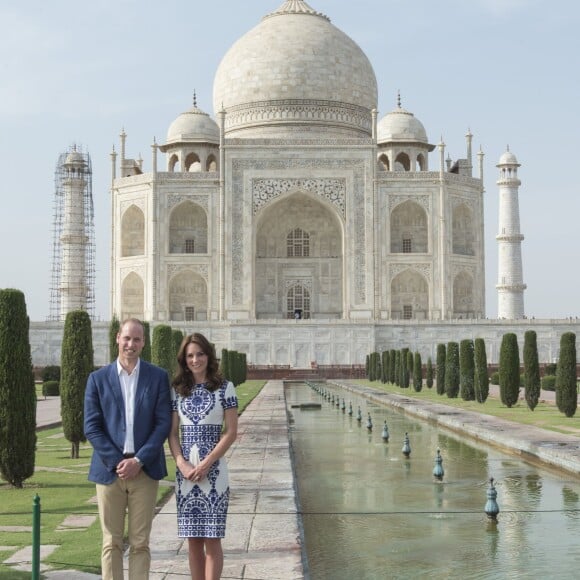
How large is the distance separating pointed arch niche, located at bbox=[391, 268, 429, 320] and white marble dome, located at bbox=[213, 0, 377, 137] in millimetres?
5859

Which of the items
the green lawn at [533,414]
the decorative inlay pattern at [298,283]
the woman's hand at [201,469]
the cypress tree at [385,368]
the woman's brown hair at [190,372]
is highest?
the decorative inlay pattern at [298,283]

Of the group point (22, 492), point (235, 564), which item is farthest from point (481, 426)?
point (235, 564)

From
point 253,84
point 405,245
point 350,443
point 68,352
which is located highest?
point 253,84

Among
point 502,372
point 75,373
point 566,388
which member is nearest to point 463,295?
point 502,372

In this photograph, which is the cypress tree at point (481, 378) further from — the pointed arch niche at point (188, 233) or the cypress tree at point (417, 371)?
the pointed arch niche at point (188, 233)

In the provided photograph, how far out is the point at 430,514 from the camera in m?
6.16

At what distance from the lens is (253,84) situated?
35.5 metres

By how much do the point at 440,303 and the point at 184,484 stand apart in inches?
1125

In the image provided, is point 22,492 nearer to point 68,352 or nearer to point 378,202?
point 68,352

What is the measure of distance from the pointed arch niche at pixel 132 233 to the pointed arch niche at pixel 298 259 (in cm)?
399

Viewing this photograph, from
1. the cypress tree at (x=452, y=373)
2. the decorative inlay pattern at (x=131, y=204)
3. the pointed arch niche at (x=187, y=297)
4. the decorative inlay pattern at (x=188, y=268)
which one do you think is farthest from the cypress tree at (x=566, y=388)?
the decorative inlay pattern at (x=131, y=204)

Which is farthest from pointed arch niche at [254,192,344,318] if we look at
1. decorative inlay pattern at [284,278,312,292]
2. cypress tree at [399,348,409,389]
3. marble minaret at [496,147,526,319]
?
cypress tree at [399,348,409,389]

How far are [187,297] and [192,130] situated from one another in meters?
6.31

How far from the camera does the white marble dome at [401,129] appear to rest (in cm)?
3556
